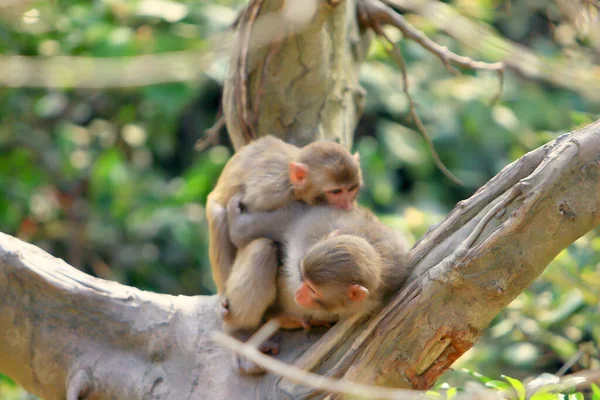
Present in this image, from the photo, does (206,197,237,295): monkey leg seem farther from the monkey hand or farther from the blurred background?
the blurred background

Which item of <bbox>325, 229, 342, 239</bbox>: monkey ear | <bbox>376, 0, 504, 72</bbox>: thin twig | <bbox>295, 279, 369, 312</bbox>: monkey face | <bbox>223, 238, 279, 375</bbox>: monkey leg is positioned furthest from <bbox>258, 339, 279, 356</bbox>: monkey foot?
<bbox>376, 0, 504, 72</bbox>: thin twig

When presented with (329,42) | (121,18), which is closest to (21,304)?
(329,42)

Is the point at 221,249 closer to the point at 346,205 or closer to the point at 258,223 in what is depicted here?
the point at 258,223

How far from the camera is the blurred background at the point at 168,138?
8.28 meters

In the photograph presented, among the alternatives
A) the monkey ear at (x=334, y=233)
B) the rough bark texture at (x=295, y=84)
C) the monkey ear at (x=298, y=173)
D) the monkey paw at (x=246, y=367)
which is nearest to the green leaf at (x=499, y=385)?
the monkey ear at (x=334, y=233)

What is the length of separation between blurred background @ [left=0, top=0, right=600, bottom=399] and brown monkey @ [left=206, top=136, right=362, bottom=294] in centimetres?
327

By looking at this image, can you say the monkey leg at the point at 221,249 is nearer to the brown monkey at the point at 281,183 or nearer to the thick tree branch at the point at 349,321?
the brown monkey at the point at 281,183

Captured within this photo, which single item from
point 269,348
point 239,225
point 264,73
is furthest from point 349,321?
point 264,73

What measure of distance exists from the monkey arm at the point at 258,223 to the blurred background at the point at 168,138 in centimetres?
356

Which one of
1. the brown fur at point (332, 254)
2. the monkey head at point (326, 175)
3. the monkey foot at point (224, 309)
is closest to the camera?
the brown fur at point (332, 254)

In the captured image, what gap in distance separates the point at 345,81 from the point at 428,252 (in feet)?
6.82

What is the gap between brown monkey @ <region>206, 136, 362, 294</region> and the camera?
4.63 meters

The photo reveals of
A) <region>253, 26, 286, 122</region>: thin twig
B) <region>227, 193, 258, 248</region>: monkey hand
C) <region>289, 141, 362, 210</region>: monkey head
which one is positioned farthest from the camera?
<region>253, 26, 286, 122</region>: thin twig

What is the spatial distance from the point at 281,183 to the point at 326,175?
0.98ft
